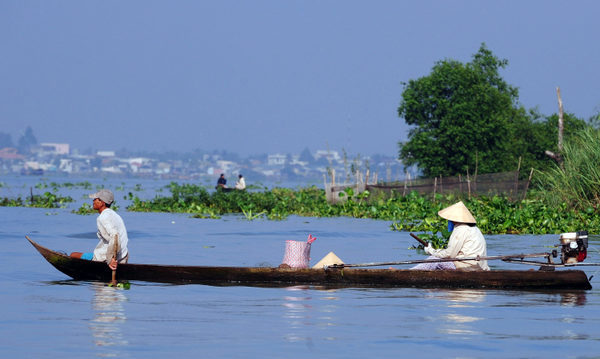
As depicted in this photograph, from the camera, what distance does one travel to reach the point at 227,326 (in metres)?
9.05

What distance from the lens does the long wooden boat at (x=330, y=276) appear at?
11523mm

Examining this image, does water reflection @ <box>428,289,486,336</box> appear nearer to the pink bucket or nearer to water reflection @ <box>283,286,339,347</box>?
water reflection @ <box>283,286,339,347</box>

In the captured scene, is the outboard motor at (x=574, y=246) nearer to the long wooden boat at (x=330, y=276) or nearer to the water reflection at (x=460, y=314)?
the long wooden boat at (x=330, y=276)

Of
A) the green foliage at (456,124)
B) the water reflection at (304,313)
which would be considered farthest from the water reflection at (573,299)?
the green foliage at (456,124)

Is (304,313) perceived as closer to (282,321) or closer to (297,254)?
(282,321)

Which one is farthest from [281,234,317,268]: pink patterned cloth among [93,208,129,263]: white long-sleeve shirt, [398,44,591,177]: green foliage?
[398,44,591,177]: green foliage

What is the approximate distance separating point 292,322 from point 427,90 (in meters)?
31.6

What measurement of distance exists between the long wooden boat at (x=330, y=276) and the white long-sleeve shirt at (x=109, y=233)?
5.5 inches

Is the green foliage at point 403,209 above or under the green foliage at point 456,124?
under

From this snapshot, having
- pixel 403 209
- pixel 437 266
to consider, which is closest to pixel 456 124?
pixel 403 209

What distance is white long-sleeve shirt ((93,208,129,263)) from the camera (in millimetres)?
11094

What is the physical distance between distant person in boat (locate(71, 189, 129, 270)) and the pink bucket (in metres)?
2.08

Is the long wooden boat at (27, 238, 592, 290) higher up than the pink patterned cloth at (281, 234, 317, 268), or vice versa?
the pink patterned cloth at (281, 234, 317, 268)

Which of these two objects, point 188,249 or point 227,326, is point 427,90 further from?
point 227,326
